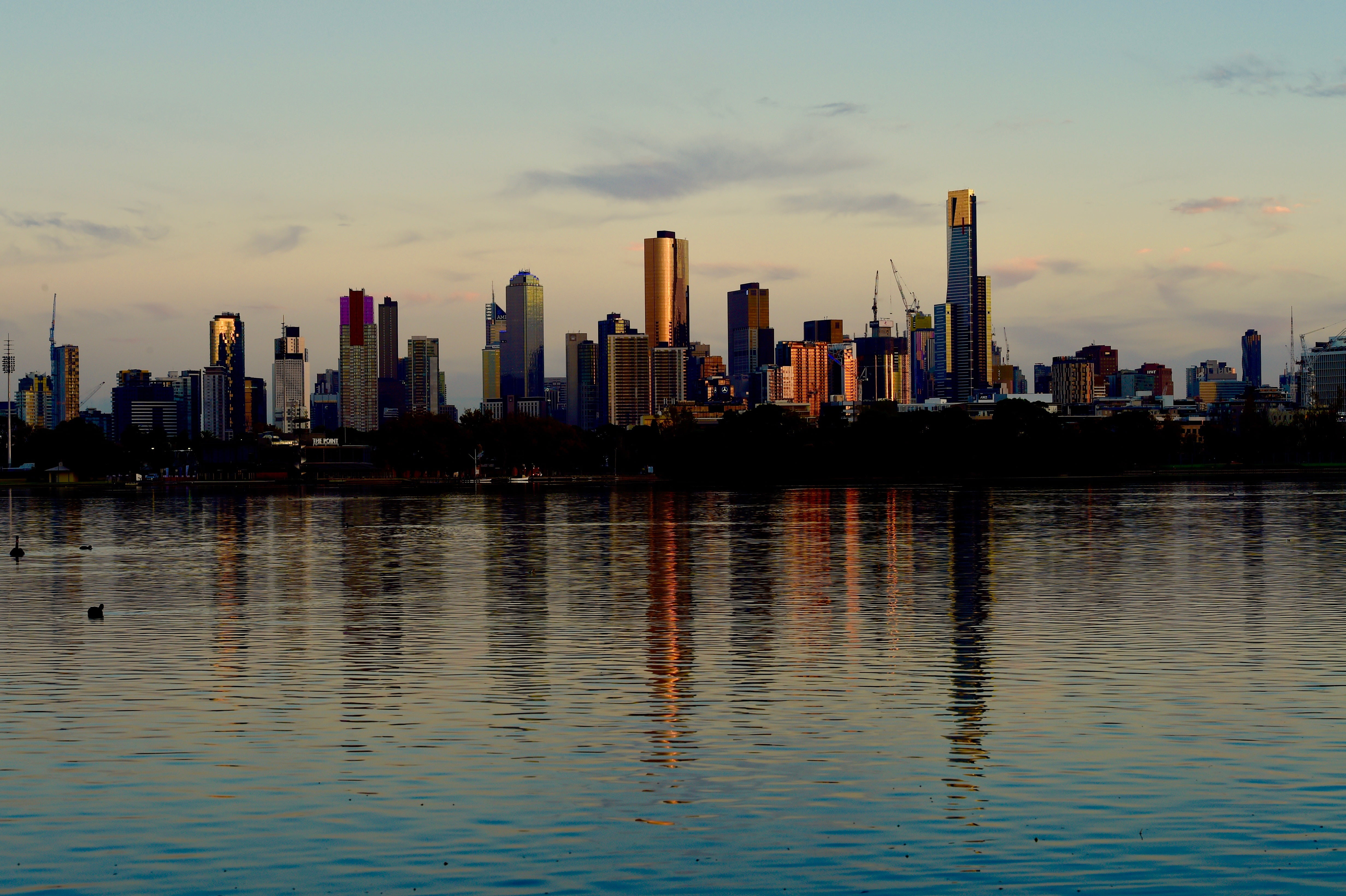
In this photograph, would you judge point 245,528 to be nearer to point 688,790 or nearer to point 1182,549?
point 1182,549

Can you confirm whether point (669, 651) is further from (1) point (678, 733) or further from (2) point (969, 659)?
(1) point (678, 733)

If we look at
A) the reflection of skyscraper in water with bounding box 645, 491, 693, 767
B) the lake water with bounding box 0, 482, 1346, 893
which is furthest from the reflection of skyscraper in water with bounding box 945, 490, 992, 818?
the reflection of skyscraper in water with bounding box 645, 491, 693, 767

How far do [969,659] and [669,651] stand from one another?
750 centimetres

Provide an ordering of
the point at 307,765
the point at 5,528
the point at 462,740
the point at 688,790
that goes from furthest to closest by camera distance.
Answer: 1. the point at 5,528
2. the point at 462,740
3. the point at 307,765
4. the point at 688,790

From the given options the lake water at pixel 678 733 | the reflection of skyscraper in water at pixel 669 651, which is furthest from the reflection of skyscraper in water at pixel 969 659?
the reflection of skyscraper in water at pixel 669 651

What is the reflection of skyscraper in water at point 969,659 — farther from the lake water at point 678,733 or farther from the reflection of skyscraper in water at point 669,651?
the reflection of skyscraper in water at point 669,651

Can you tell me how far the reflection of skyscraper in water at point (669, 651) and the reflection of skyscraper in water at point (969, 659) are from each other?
460 cm

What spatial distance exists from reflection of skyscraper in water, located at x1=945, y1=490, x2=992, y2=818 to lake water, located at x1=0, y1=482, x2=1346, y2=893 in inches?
6.3

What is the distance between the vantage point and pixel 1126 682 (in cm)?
3152

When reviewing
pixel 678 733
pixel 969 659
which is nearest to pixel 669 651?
pixel 969 659

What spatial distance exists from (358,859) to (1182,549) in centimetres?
6739

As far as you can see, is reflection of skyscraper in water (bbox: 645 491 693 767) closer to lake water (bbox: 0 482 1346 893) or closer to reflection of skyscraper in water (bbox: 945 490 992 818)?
lake water (bbox: 0 482 1346 893)

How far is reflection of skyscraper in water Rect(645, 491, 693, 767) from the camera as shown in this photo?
25.5 metres

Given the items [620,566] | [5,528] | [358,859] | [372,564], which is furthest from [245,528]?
[358,859]
